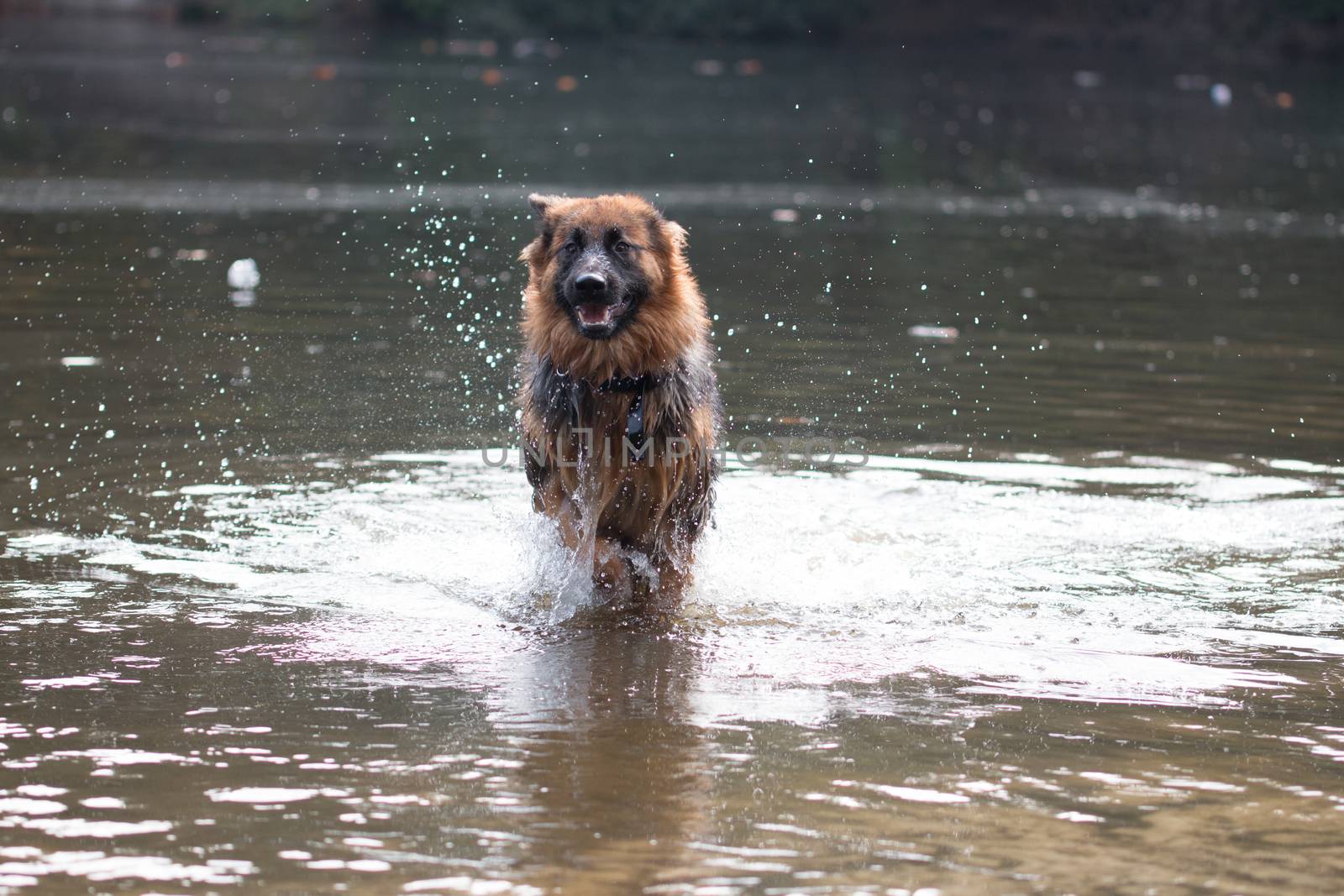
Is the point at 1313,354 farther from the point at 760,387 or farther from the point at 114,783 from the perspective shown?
the point at 114,783

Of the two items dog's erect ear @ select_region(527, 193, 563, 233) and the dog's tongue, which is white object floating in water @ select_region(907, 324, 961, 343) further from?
the dog's tongue

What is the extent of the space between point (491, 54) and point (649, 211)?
33.4m

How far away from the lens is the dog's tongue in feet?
21.0

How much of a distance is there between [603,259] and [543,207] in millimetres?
620

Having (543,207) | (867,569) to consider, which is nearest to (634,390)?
(543,207)

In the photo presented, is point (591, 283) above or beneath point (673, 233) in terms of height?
beneath

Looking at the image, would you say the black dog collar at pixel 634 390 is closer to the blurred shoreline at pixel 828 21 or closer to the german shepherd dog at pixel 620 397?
the german shepherd dog at pixel 620 397

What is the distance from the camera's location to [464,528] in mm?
7844

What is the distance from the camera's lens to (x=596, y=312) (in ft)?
21.0

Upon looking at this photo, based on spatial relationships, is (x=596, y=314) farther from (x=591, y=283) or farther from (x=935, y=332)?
(x=935, y=332)

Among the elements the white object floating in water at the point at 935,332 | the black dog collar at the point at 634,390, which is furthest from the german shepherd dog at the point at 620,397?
the white object floating in water at the point at 935,332

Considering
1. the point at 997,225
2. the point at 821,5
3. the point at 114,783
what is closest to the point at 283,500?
the point at 114,783

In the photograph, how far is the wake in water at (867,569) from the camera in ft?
19.7

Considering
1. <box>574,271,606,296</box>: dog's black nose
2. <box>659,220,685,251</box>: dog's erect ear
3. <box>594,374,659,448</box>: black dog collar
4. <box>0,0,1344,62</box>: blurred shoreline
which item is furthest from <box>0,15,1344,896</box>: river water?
<box>0,0,1344,62</box>: blurred shoreline
